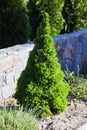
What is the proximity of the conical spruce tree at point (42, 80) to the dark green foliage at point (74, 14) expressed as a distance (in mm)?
3446

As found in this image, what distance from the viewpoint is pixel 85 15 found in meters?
8.75

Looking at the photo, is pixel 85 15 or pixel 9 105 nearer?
pixel 9 105

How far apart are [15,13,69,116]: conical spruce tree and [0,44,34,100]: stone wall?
87 cm

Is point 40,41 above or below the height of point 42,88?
above

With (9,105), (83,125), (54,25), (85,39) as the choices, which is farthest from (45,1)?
(83,125)

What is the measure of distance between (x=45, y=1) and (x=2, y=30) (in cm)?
112

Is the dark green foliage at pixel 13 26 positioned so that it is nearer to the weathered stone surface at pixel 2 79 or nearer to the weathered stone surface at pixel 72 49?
the weathered stone surface at pixel 72 49

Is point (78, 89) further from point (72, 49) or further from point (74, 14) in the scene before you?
point (74, 14)

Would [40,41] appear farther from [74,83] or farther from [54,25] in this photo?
[54,25]

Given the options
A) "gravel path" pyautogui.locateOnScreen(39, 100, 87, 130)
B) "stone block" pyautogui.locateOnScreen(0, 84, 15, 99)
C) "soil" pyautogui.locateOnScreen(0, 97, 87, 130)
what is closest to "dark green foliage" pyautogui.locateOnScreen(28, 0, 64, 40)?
"stone block" pyautogui.locateOnScreen(0, 84, 15, 99)

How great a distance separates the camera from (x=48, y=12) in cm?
786

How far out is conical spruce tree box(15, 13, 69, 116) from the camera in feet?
16.7

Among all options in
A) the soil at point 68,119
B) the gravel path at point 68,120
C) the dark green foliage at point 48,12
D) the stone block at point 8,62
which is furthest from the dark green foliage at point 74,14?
the gravel path at point 68,120

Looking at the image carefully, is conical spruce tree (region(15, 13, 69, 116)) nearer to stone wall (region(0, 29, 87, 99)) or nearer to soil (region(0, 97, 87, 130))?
soil (region(0, 97, 87, 130))
